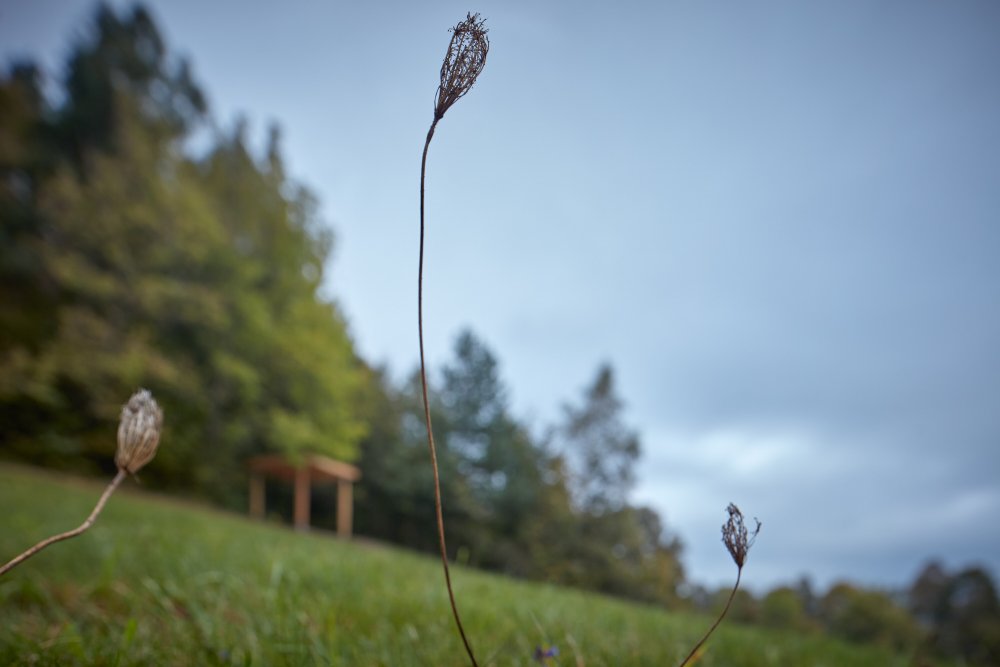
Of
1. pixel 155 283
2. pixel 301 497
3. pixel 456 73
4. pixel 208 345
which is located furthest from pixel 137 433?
pixel 208 345

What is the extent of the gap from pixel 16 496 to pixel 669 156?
8964mm

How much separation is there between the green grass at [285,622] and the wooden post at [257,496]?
14.5m

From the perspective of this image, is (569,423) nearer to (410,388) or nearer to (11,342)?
(410,388)

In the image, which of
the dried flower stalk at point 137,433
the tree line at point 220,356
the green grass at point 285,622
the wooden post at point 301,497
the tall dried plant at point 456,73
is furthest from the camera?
the wooden post at point 301,497

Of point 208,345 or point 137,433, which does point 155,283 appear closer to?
point 208,345

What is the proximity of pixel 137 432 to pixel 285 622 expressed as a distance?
115cm

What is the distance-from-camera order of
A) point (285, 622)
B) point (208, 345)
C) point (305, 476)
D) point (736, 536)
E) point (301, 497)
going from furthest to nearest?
point (208, 345)
point (305, 476)
point (301, 497)
point (285, 622)
point (736, 536)

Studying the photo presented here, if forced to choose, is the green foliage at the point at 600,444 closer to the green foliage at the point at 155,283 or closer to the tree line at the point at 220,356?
the tree line at the point at 220,356

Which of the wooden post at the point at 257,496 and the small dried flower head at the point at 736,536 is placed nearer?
the small dried flower head at the point at 736,536

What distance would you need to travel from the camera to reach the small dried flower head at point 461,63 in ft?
1.81

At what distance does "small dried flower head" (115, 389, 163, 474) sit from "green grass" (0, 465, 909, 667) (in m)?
0.61

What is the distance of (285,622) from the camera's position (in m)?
1.54

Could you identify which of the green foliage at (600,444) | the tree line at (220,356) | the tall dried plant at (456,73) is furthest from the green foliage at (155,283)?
the tall dried plant at (456,73)

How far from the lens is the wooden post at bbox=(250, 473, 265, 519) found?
53.6 ft
